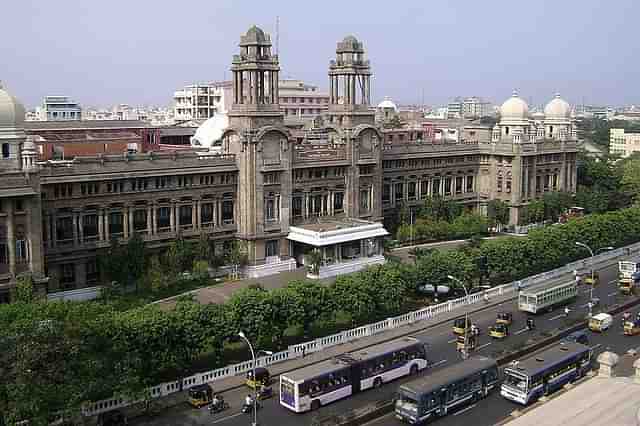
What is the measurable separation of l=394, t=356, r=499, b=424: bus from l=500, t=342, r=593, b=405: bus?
127 centimetres

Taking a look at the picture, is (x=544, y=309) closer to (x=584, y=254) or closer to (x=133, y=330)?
(x=584, y=254)

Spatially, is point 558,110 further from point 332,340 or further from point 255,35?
point 332,340

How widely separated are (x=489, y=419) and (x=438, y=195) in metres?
56.7

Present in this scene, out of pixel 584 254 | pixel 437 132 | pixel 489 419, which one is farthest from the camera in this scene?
pixel 437 132

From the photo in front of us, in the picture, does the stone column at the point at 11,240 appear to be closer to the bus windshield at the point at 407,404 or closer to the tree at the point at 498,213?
the bus windshield at the point at 407,404

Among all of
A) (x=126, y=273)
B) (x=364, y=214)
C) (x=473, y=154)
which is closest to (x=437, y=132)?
(x=473, y=154)

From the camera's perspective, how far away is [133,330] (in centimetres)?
4219

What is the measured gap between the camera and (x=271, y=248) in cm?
7275

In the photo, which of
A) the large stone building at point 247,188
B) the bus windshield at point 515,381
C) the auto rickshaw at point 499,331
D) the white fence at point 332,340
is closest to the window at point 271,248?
the large stone building at point 247,188

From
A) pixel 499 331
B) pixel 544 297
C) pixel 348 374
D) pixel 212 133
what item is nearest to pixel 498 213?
pixel 544 297

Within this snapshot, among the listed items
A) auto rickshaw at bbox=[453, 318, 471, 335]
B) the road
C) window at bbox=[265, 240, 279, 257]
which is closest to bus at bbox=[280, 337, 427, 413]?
the road

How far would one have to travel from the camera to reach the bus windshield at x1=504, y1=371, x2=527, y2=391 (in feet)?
139

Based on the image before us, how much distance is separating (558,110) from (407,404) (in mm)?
85995

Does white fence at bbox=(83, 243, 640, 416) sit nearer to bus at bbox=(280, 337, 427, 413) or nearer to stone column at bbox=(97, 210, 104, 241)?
Answer: bus at bbox=(280, 337, 427, 413)
